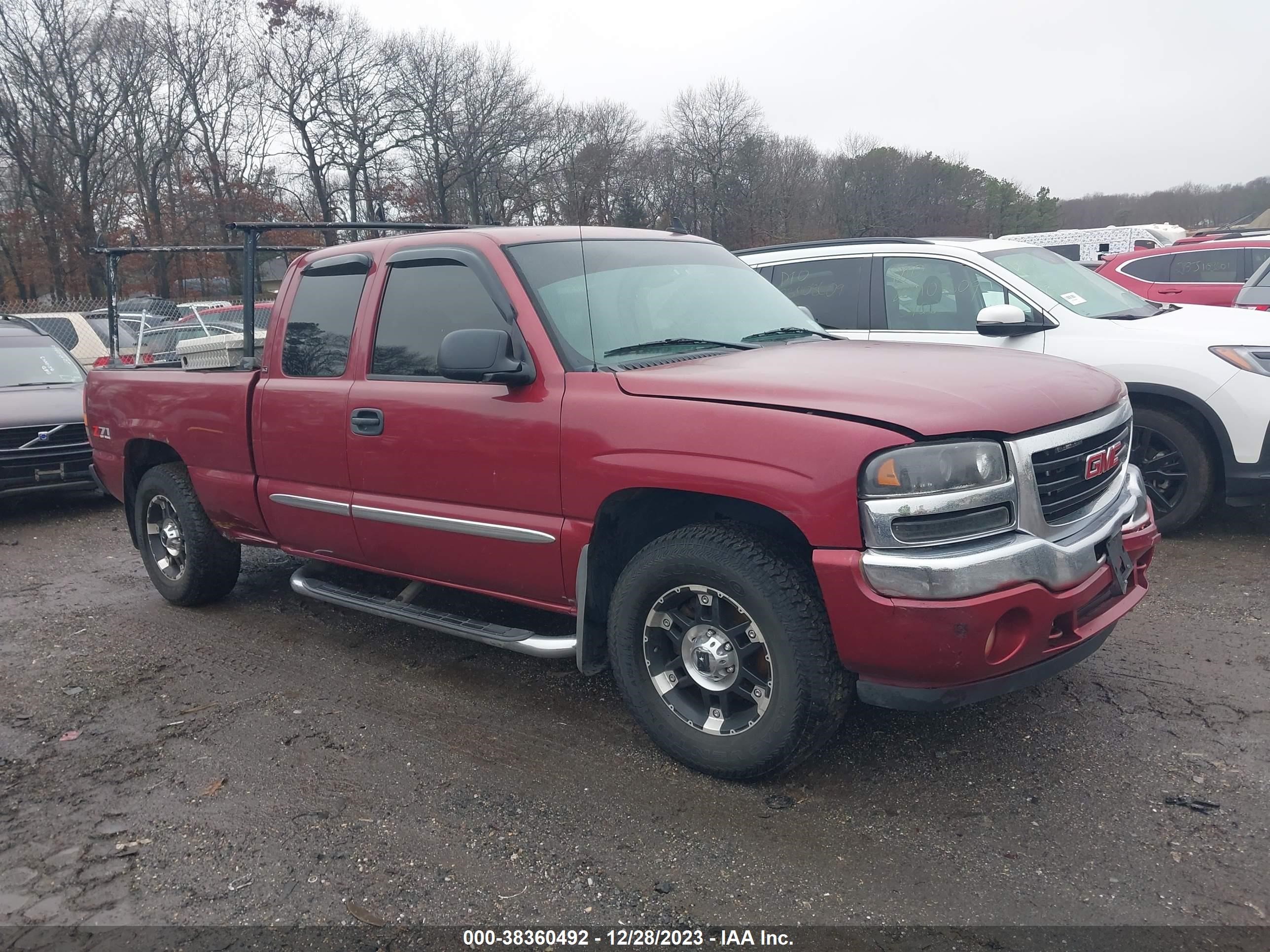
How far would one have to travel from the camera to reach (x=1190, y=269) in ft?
42.0

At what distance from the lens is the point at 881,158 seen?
48281 millimetres

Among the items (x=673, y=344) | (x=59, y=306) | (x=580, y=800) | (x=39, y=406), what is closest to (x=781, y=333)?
(x=673, y=344)

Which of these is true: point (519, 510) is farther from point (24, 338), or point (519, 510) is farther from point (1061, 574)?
point (24, 338)

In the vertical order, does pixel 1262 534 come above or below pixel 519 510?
below

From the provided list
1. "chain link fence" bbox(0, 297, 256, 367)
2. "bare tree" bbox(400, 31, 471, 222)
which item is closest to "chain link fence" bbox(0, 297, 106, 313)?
"chain link fence" bbox(0, 297, 256, 367)

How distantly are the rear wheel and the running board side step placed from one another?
12.9ft

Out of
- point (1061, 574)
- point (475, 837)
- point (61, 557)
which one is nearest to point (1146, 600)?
point (1061, 574)

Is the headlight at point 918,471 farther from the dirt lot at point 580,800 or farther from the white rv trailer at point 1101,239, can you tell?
the white rv trailer at point 1101,239

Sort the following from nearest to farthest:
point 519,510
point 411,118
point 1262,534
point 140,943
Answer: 1. point 140,943
2. point 519,510
3. point 1262,534
4. point 411,118

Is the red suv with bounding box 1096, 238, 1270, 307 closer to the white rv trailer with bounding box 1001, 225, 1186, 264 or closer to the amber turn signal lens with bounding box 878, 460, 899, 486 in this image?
the amber turn signal lens with bounding box 878, 460, 899, 486

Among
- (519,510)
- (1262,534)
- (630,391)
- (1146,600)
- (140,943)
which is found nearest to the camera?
(140,943)

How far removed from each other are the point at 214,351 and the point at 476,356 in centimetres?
281

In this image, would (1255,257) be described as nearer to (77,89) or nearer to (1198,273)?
(1198,273)

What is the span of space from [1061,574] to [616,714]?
183cm
